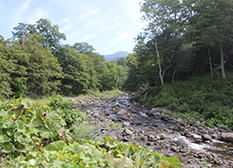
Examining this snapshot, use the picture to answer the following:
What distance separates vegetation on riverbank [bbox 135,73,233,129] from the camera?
30.5 ft

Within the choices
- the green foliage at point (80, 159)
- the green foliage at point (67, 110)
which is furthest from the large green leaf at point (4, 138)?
the green foliage at point (67, 110)

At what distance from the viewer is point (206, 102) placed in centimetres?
1151

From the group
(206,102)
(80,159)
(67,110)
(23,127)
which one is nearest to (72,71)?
(206,102)

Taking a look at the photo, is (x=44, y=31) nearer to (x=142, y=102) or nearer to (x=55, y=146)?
(x=142, y=102)

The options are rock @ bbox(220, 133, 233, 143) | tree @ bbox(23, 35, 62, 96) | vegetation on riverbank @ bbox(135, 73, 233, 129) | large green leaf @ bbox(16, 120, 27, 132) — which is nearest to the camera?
large green leaf @ bbox(16, 120, 27, 132)

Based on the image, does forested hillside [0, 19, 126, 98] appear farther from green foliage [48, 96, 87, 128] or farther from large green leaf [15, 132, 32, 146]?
large green leaf [15, 132, 32, 146]

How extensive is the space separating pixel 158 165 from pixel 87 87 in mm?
30030

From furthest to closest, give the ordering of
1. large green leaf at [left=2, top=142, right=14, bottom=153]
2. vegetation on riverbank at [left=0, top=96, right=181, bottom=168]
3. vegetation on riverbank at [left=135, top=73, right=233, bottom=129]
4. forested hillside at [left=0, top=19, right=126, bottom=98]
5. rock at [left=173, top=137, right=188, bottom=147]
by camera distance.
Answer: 1. forested hillside at [left=0, top=19, right=126, bottom=98]
2. vegetation on riverbank at [left=135, top=73, right=233, bottom=129]
3. rock at [left=173, top=137, right=188, bottom=147]
4. large green leaf at [left=2, top=142, right=14, bottom=153]
5. vegetation on riverbank at [left=0, top=96, right=181, bottom=168]

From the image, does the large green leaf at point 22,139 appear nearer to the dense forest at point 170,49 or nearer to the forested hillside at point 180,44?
the dense forest at point 170,49

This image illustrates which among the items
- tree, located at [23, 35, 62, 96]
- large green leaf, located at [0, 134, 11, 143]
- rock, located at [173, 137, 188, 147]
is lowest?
rock, located at [173, 137, 188, 147]

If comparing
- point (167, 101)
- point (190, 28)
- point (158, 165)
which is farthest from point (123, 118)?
point (190, 28)

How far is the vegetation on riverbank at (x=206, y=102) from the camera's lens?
9.30 meters

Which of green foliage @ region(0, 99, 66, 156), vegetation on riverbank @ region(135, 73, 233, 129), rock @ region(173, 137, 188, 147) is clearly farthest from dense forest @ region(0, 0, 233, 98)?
green foliage @ region(0, 99, 66, 156)

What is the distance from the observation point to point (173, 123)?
32.8 ft
